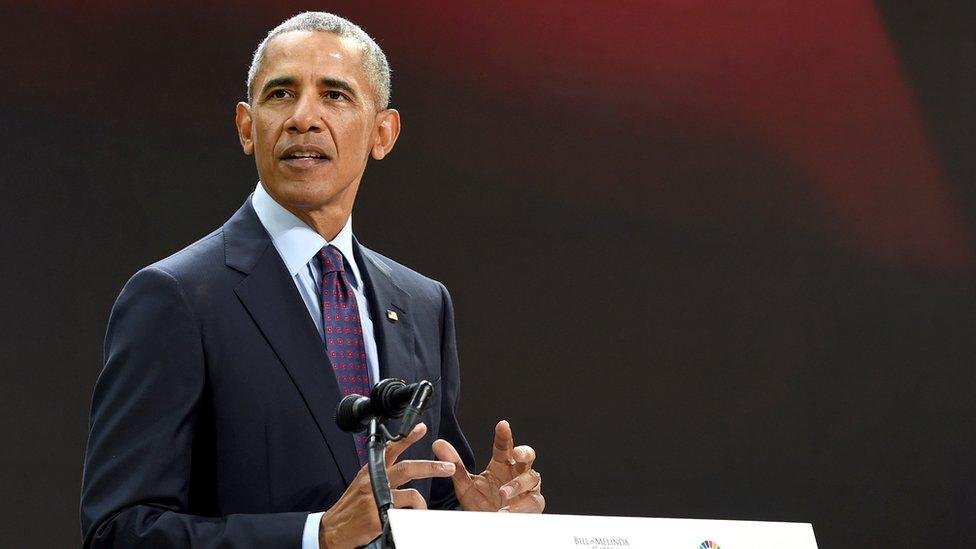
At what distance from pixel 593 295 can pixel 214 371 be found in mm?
1757

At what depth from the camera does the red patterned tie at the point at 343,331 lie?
2119 mm

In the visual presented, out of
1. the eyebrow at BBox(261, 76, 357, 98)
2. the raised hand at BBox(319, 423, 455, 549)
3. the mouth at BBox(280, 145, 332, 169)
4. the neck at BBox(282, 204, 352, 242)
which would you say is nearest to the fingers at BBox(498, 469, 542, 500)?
the raised hand at BBox(319, 423, 455, 549)

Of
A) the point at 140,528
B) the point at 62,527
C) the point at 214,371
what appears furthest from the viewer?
the point at 62,527

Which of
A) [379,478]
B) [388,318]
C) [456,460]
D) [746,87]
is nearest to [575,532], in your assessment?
[379,478]

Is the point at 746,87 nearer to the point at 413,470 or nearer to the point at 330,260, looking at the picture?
the point at 330,260

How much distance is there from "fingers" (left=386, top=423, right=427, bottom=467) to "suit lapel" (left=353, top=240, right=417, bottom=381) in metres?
0.48

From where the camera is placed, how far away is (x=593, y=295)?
3.54 metres

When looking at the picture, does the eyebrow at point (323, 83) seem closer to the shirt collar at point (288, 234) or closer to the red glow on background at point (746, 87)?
the shirt collar at point (288, 234)

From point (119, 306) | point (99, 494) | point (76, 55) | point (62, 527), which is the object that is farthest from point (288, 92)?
point (62, 527)

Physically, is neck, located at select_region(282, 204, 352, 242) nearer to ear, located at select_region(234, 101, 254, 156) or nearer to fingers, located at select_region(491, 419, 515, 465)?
ear, located at select_region(234, 101, 254, 156)

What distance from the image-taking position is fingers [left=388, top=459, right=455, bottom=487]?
166 cm

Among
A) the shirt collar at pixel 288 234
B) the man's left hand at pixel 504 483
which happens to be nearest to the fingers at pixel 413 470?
the man's left hand at pixel 504 483

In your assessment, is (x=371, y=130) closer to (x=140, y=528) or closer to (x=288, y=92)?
(x=288, y=92)

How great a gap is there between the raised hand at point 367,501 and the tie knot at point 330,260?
Result: 1.98ft
